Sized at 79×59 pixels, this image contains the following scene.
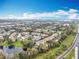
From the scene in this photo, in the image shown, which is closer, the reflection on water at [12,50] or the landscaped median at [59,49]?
the landscaped median at [59,49]

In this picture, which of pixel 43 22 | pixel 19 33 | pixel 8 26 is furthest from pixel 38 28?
pixel 8 26

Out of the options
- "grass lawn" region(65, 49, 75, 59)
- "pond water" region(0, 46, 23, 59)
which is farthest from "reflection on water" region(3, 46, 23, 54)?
"grass lawn" region(65, 49, 75, 59)

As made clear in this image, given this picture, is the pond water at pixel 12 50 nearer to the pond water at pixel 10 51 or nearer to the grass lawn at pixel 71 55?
the pond water at pixel 10 51

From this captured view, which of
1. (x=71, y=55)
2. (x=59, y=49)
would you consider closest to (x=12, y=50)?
(x=59, y=49)

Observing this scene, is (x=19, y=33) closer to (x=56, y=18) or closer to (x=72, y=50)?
(x=56, y=18)

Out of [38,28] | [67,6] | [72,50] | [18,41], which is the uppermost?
[67,6]

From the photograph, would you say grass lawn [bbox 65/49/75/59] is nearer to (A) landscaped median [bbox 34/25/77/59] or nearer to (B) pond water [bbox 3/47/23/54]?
(A) landscaped median [bbox 34/25/77/59]

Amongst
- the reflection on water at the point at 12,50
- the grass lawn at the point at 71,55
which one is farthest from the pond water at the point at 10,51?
the grass lawn at the point at 71,55

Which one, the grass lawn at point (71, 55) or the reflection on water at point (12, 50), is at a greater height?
the reflection on water at point (12, 50)
